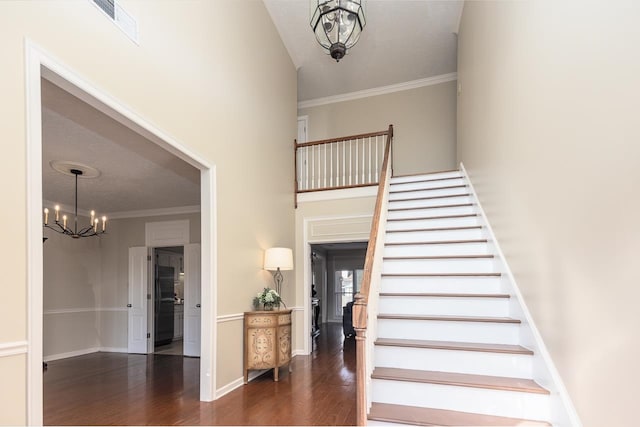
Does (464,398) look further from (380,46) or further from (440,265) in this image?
(380,46)

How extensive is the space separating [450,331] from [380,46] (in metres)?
5.09

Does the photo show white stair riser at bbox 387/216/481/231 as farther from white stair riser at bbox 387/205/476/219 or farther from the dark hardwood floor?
the dark hardwood floor

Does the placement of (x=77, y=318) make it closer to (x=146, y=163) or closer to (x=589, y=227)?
(x=146, y=163)

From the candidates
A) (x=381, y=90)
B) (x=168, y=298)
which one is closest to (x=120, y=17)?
(x=381, y=90)

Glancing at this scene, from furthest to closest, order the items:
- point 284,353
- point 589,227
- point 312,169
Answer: point 312,169, point 284,353, point 589,227

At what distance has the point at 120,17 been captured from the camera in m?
2.72

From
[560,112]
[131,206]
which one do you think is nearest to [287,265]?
[560,112]

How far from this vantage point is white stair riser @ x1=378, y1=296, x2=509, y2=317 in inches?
124

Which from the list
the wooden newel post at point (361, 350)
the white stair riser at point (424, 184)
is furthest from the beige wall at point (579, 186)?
the white stair riser at point (424, 184)

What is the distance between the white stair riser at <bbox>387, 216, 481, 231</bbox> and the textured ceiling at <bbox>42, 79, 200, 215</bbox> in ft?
9.22

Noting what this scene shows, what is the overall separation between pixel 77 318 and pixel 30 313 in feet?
21.0

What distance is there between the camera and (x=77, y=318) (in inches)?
283

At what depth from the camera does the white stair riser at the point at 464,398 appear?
2338mm

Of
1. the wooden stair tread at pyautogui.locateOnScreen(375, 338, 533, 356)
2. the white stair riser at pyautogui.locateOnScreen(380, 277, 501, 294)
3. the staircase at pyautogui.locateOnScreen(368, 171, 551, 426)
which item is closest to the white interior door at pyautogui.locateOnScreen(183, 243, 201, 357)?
the staircase at pyautogui.locateOnScreen(368, 171, 551, 426)
